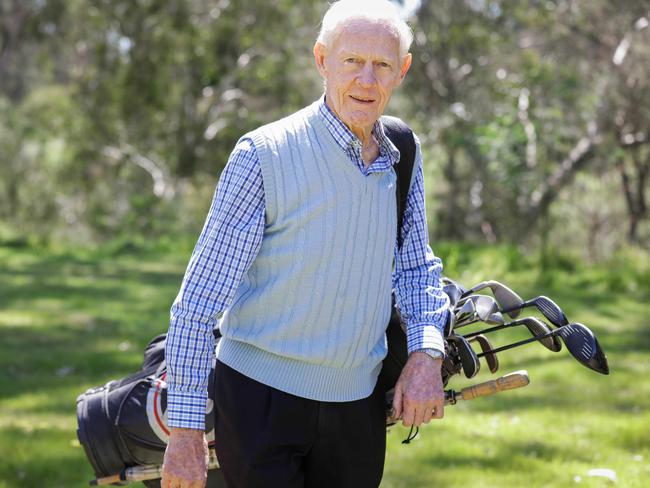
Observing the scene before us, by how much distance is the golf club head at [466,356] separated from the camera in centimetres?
231

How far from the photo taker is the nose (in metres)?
2.19

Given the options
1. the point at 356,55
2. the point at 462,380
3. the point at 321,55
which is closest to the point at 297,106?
the point at 462,380

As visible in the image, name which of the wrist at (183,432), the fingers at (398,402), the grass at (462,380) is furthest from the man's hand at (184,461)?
the grass at (462,380)

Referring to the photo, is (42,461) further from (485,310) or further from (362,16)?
(362,16)

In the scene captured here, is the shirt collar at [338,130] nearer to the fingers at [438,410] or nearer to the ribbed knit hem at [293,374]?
the ribbed knit hem at [293,374]

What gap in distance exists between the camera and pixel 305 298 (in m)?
2.19

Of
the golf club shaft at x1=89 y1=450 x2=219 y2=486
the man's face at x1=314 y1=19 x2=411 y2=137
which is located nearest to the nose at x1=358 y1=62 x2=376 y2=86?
the man's face at x1=314 y1=19 x2=411 y2=137

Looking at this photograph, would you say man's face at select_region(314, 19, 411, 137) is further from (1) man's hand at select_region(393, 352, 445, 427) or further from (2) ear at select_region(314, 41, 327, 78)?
(1) man's hand at select_region(393, 352, 445, 427)

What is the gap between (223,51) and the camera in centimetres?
1952

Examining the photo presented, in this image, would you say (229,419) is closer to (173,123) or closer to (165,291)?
(165,291)

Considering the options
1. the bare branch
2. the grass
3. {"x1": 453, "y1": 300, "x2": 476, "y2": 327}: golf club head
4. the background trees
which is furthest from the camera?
the bare branch

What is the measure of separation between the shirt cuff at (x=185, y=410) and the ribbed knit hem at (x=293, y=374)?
0.16 meters

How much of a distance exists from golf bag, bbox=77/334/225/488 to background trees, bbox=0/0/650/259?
998 centimetres

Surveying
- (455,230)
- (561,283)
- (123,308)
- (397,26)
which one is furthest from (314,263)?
(455,230)
